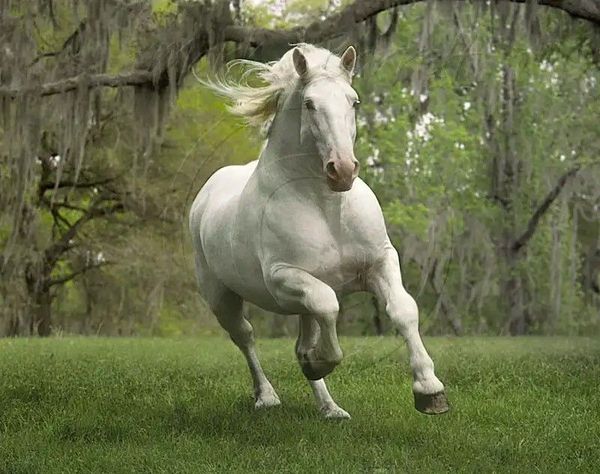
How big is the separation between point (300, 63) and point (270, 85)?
472 millimetres

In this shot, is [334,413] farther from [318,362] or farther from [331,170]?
[331,170]

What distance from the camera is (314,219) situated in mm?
4879

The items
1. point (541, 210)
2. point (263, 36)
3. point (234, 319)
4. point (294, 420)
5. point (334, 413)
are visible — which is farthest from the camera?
point (541, 210)

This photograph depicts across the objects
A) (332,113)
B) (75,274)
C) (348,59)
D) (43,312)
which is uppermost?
(348,59)

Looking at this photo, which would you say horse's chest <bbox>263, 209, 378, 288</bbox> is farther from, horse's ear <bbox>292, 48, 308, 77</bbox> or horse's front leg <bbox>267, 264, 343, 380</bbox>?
horse's ear <bbox>292, 48, 308, 77</bbox>

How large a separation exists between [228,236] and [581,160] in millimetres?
19141

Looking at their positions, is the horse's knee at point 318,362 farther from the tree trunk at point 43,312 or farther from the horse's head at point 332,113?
the tree trunk at point 43,312

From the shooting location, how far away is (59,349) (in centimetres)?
1275

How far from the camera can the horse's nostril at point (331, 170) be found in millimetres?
4457

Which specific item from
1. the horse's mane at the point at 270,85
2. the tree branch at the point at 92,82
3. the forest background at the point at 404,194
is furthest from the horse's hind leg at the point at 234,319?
the forest background at the point at 404,194

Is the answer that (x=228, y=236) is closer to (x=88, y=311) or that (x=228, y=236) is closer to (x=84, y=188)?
(x=84, y=188)

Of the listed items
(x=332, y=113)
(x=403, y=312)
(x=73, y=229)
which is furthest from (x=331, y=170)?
(x=73, y=229)

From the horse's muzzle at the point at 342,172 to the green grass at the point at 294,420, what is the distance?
138 centimetres

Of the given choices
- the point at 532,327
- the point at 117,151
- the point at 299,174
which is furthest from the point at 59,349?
the point at 532,327
